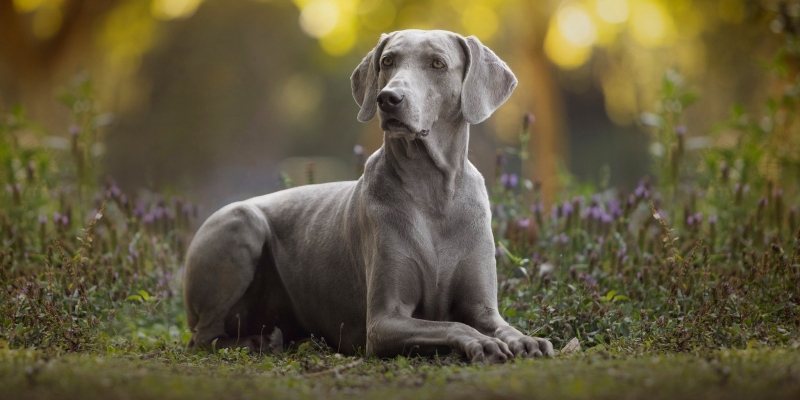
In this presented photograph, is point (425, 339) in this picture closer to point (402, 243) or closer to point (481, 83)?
point (402, 243)

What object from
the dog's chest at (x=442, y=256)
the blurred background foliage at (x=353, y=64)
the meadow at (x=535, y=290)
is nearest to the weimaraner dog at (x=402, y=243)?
the dog's chest at (x=442, y=256)

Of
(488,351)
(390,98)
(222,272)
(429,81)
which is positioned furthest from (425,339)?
(222,272)

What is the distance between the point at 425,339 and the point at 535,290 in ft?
4.96

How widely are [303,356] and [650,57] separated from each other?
1168cm

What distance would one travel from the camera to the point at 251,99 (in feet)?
77.3

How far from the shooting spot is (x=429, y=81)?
173 inches

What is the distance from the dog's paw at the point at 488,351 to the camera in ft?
12.3

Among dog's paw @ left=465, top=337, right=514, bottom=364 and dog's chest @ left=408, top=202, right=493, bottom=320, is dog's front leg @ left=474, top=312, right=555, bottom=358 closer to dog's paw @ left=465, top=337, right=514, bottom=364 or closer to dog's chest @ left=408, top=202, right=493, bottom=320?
dog's paw @ left=465, top=337, right=514, bottom=364

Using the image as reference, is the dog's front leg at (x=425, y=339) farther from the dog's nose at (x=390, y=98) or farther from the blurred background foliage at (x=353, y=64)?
the blurred background foliage at (x=353, y=64)

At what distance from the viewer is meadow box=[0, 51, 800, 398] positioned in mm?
3078

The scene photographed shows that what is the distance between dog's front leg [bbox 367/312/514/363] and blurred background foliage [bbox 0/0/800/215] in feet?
9.88

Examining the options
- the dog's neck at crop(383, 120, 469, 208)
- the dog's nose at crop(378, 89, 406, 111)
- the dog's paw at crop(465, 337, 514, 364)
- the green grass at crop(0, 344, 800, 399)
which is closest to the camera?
the green grass at crop(0, 344, 800, 399)

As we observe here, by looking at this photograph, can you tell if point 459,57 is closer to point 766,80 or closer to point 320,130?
point 766,80

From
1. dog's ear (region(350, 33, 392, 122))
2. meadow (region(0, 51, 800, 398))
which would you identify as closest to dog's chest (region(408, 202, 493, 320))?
meadow (region(0, 51, 800, 398))
